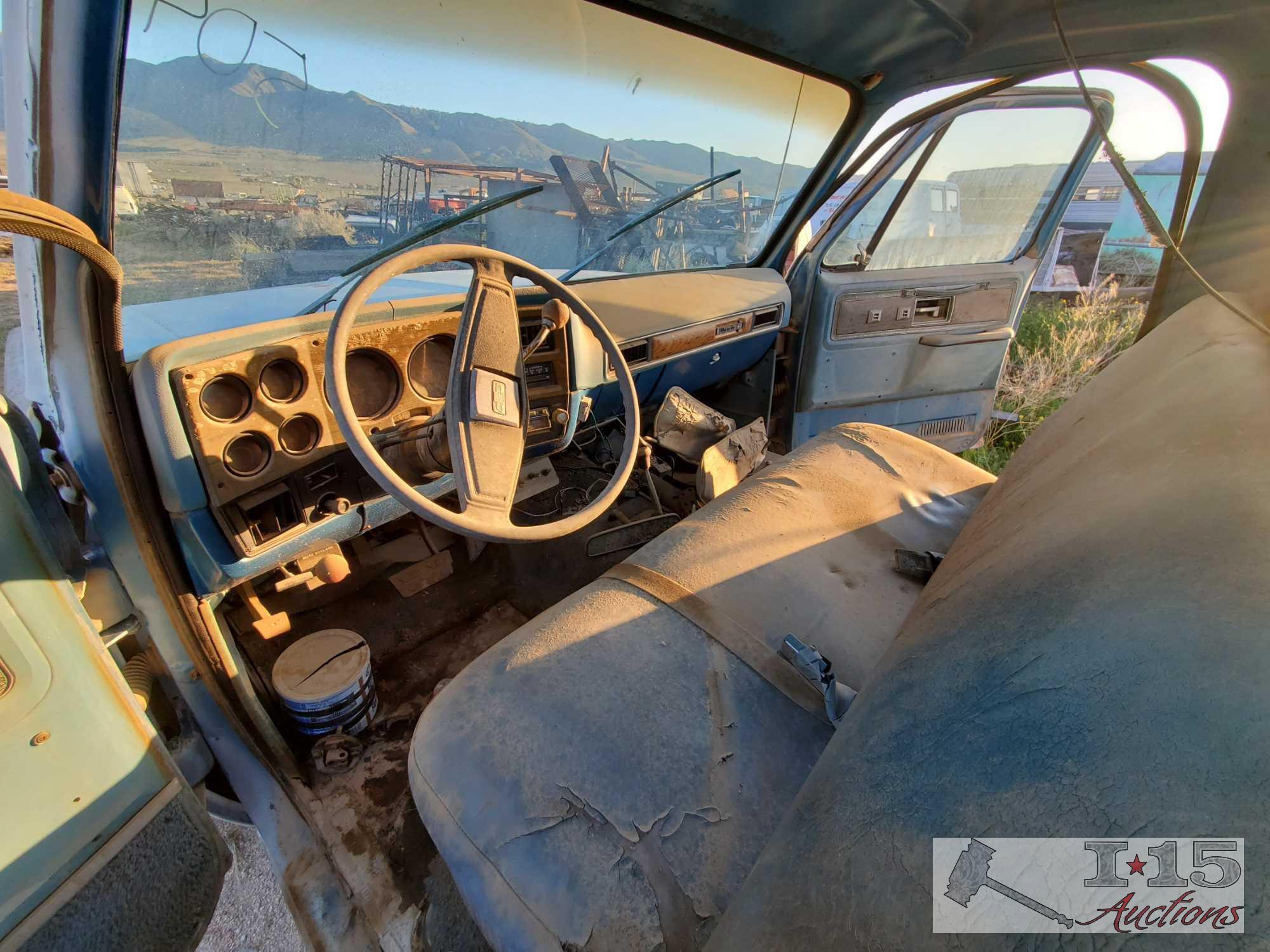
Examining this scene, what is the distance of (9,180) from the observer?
1015 mm

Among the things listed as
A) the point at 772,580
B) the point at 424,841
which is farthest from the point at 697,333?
→ the point at 424,841

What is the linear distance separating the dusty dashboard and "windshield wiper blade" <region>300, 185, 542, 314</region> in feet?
0.53

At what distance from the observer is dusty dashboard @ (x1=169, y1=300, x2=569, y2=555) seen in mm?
1286

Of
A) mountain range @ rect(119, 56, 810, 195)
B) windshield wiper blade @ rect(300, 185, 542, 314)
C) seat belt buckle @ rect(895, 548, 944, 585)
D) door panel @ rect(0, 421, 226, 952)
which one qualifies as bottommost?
door panel @ rect(0, 421, 226, 952)

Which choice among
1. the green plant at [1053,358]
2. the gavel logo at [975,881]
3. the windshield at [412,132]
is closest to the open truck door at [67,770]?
the windshield at [412,132]

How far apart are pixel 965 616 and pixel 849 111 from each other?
2395 mm

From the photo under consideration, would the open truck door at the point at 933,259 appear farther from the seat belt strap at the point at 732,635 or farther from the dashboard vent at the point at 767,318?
the seat belt strap at the point at 732,635

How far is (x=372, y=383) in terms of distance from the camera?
156cm

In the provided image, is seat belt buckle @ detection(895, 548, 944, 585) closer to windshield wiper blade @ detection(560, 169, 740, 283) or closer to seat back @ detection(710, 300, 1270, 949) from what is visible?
seat back @ detection(710, 300, 1270, 949)

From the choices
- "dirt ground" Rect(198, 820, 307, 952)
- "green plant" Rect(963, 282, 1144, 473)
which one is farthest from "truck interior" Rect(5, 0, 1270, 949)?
"green plant" Rect(963, 282, 1144, 473)

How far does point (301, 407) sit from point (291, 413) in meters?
0.03

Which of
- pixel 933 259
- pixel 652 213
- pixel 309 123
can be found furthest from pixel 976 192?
pixel 309 123

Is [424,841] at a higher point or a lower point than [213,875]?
lower

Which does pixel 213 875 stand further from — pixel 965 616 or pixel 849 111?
pixel 849 111
